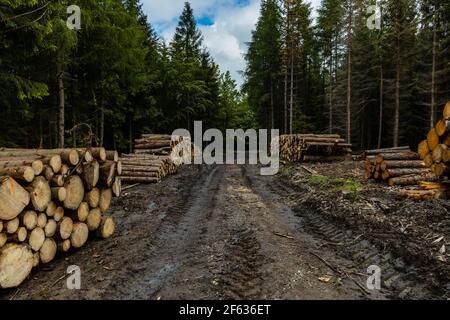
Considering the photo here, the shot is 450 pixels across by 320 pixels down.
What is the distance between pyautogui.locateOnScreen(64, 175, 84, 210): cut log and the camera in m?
5.16

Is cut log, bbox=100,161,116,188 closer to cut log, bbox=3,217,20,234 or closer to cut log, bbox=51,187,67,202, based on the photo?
cut log, bbox=51,187,67,202

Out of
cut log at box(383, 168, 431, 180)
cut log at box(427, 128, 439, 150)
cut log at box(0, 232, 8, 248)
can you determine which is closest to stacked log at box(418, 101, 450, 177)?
cut log at box(427, 128, 439, 150)

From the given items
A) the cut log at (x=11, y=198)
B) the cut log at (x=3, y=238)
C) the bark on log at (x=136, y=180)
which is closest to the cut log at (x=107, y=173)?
the cut log at (x=11, y=198)

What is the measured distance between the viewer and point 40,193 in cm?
459

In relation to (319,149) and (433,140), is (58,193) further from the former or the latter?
(319,149)

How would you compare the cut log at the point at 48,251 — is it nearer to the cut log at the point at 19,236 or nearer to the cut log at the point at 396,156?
the cut log at the point at 19,236

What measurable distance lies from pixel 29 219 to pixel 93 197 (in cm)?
143

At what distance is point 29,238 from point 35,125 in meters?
18.7

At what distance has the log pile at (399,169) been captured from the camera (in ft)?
31.5

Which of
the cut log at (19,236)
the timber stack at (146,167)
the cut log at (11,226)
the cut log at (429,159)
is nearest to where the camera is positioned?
the cut log at (11,226)

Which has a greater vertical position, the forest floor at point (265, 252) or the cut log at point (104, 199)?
the cut log at point (104, 199)

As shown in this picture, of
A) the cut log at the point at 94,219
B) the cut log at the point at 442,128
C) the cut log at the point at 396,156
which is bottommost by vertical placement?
the cut log at the point at 94,219

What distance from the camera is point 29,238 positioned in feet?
14.6
